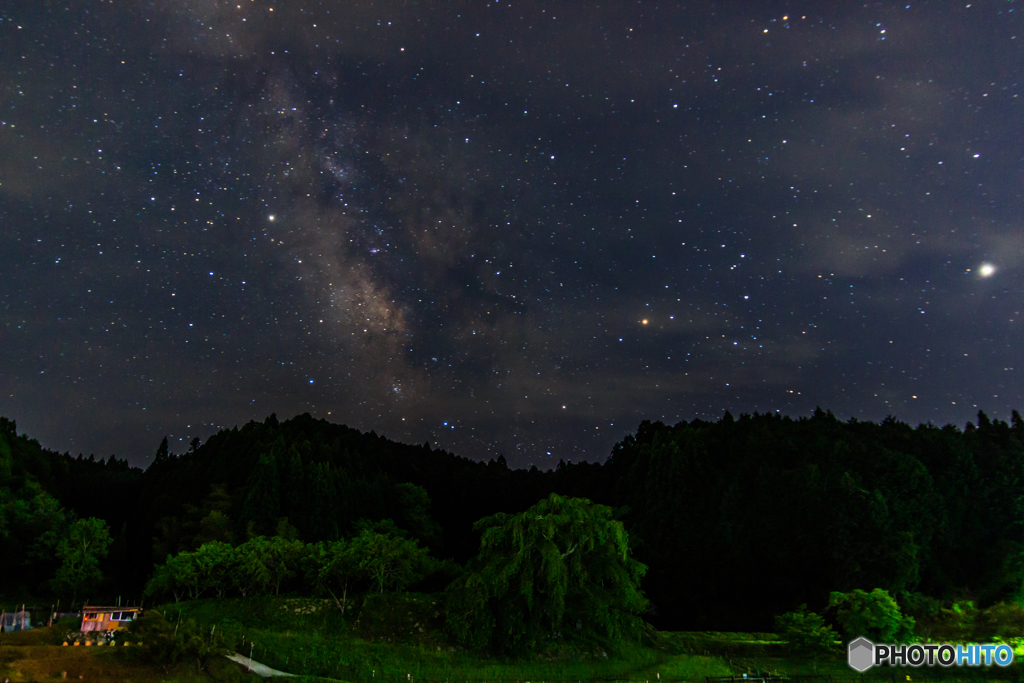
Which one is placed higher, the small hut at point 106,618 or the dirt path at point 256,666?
the dirt path at point 256,666

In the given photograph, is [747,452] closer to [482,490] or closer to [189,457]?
[482,490]

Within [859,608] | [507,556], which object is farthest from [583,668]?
[859,608]

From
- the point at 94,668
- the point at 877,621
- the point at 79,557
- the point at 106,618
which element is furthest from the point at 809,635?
the point at 79,557

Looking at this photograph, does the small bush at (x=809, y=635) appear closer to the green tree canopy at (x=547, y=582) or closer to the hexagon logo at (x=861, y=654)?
the hexagon logo at (x=861, y=654)

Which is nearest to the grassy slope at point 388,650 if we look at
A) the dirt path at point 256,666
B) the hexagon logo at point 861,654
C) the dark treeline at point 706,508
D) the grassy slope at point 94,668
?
the dirt path at point 256,666

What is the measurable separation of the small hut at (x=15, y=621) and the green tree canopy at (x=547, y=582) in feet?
108

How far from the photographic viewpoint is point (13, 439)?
75812 millimetres

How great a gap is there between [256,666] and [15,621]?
101 feet

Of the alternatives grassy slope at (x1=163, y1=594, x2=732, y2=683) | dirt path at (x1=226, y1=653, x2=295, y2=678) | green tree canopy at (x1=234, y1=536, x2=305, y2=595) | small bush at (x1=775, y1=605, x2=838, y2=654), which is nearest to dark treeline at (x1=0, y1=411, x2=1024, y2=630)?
green tree canopy at (x1=234, y1=536, x2=305, y2=595)

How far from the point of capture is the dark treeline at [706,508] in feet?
176

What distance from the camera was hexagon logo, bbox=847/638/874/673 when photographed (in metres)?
31.7

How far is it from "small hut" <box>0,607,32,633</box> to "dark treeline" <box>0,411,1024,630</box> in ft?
42.2

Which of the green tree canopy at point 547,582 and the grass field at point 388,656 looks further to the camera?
the green tree canopy at point 547,582

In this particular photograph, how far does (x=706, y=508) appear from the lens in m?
68.9
